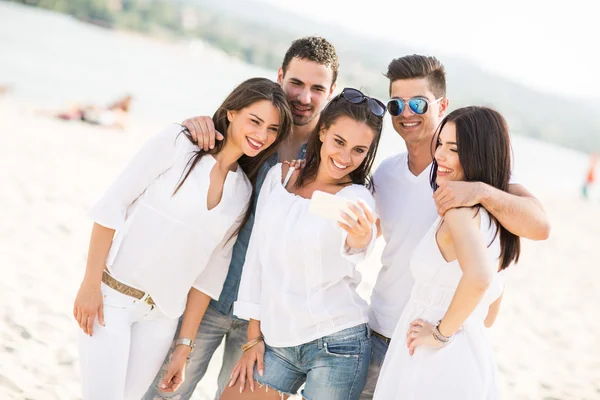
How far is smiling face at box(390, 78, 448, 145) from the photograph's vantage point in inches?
146

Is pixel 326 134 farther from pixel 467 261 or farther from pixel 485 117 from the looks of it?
pixel 467 261

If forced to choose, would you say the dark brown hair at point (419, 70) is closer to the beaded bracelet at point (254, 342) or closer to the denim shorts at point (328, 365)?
the denim shorts at point (328, 365)

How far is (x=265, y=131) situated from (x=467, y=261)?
1.42 metres

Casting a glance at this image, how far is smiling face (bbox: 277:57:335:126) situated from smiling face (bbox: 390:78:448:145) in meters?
0.69

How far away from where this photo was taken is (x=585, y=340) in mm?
8883

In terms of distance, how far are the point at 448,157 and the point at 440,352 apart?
932 mm

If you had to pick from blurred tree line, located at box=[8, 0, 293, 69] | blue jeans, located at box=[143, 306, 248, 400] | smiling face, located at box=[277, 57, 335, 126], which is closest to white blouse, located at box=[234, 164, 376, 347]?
blue jeans, located at box=[143, 306, 248, 400]

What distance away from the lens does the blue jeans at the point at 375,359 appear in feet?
11.3

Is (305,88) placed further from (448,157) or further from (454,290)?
(454,290)

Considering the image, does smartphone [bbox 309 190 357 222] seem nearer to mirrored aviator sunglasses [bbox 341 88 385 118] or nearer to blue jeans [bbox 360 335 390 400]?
mirrored aviator sunglasses [bbox 341 88 385 118]

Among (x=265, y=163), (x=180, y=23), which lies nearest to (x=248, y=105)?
(x=265, y=163)

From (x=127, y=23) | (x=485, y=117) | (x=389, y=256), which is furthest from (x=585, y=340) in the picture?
(x=127, y=23)

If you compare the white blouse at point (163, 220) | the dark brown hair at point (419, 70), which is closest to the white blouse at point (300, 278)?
the white blouse at point (163, 220)

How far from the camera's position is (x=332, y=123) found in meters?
3.39
